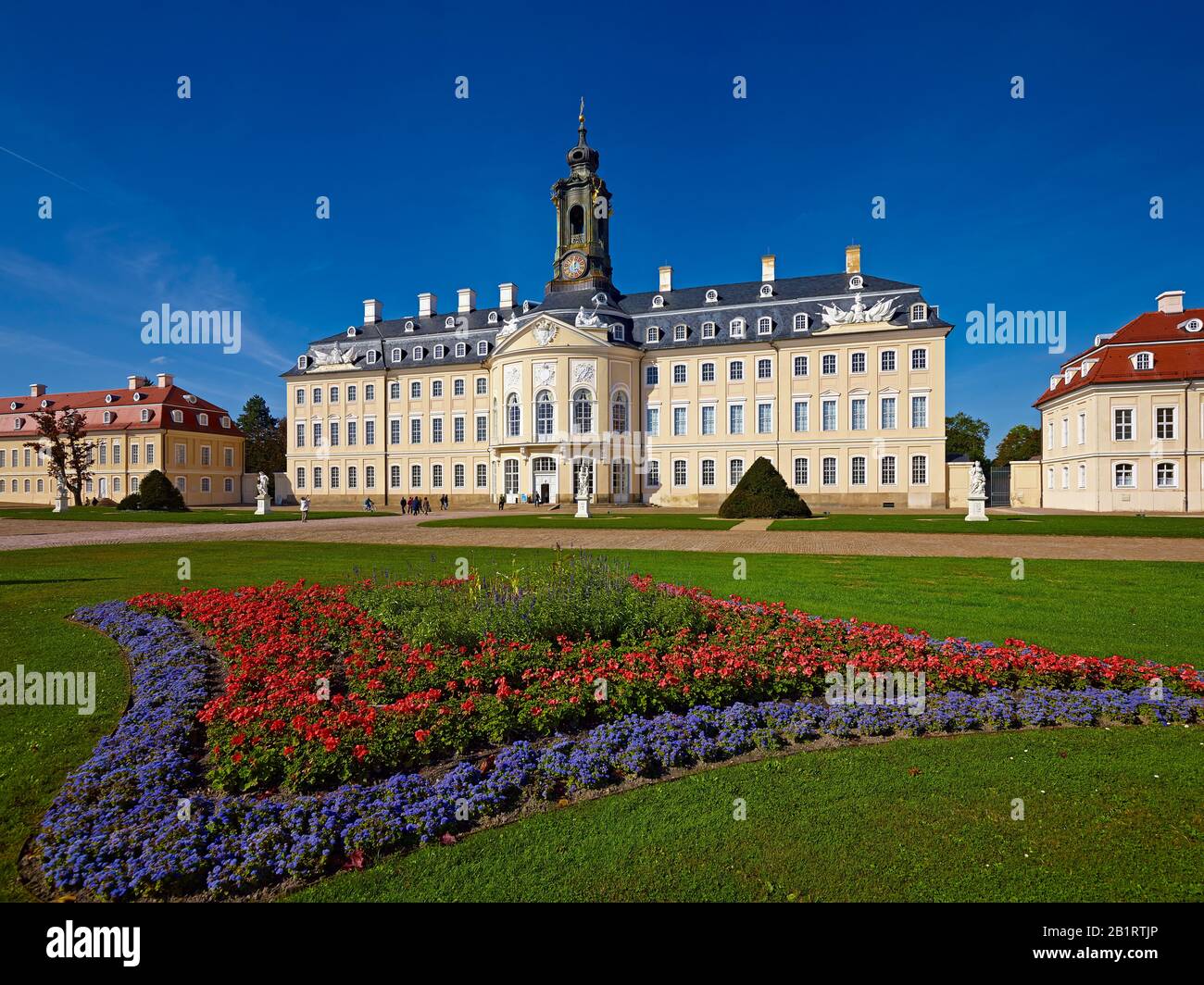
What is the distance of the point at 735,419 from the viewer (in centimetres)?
5175

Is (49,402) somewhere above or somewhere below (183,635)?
above

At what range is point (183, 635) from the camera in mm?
8961

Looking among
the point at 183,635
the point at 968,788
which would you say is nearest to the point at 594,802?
the point at 968,788

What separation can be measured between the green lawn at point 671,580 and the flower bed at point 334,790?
13.1 inches

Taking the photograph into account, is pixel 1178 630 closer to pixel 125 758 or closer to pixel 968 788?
pixel 968 788

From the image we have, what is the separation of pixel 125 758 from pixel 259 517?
36195 mm

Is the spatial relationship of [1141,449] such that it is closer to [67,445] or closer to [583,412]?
[583,412]

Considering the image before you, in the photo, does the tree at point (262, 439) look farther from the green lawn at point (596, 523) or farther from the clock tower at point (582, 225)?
the green lawn at point (596, 523)

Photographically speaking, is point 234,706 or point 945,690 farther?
point 945,690

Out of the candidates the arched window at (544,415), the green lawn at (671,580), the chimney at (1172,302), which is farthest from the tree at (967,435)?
the green lawn at (671,580)

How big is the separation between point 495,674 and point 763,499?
94.6 feet

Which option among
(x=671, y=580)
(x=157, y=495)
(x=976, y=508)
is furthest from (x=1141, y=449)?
(x=157, y=495)
